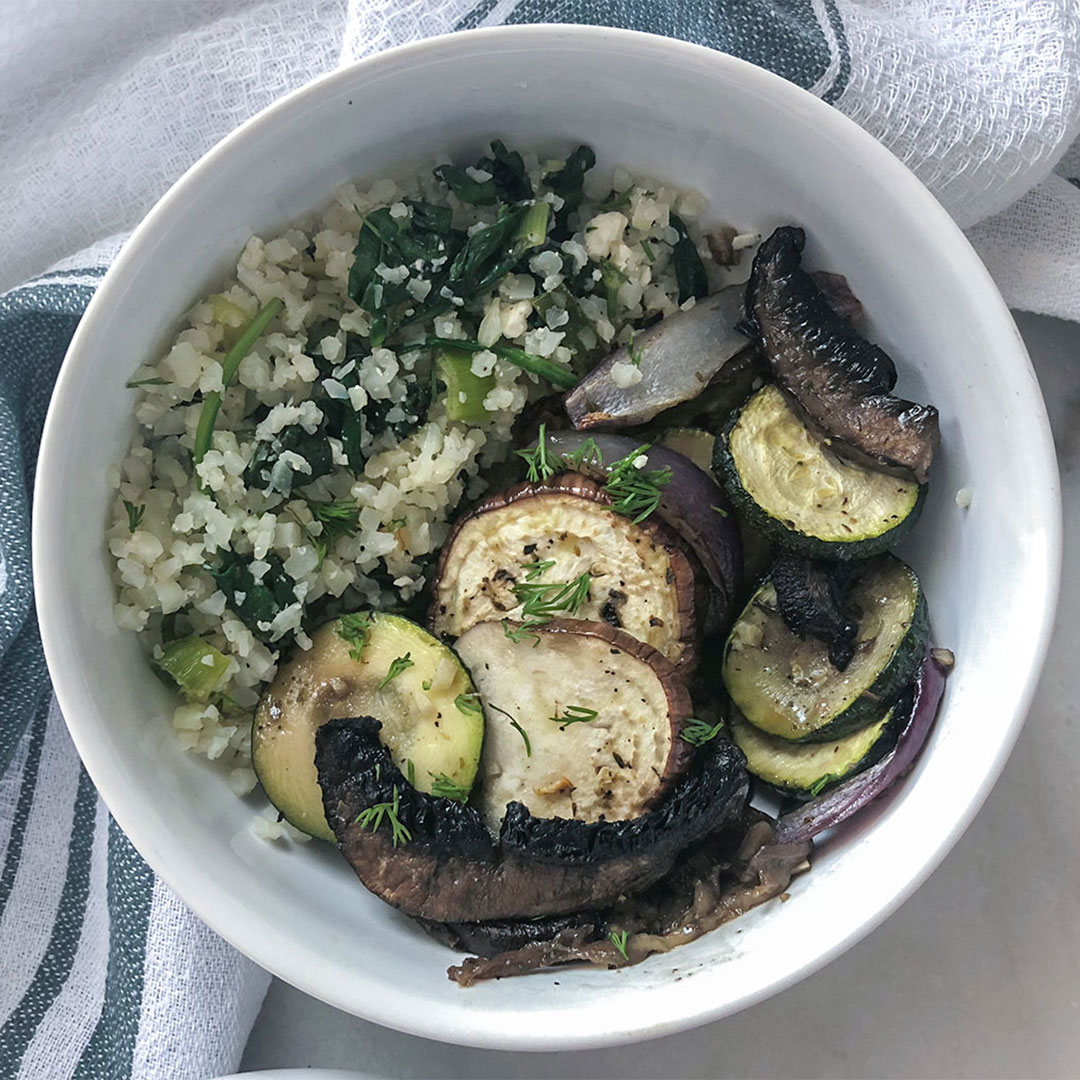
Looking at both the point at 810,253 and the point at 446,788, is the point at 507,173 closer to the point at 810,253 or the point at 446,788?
the point at 810,253

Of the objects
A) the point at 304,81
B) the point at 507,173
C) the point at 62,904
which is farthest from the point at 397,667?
the point at 304,81

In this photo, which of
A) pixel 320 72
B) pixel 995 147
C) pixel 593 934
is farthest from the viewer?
pixel 320 72

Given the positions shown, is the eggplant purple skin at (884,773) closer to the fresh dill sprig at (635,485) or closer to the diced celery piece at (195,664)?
the fresh dill sprig at (635,485)

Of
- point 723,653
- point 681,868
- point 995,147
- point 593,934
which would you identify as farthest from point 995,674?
point 995,147

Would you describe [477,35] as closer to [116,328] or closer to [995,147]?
[116,328]

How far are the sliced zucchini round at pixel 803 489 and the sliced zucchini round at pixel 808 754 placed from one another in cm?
21

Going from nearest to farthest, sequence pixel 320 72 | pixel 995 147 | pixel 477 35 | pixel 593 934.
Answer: pixel 477 35 < pixel 593 934 < pixel 995 147 < pixel 320 72

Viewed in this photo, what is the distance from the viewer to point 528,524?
1.43m

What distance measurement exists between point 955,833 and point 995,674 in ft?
0.61

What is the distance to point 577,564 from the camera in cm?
143

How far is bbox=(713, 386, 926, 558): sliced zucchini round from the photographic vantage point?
4.53 ft

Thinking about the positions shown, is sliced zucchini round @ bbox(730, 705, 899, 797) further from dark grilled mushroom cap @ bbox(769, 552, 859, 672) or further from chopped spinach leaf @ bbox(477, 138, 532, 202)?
chopped spinach leaf @ bbox(477, 138, 532, 202)

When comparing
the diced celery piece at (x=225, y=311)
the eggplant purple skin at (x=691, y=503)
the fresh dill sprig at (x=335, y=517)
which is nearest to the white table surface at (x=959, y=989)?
the eggplant purple skin at (x=691, y=503)

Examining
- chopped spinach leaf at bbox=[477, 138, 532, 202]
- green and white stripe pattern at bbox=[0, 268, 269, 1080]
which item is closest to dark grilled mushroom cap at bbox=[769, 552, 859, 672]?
chopped spinach leaf at bbox=[477, 138, 532, 202]
